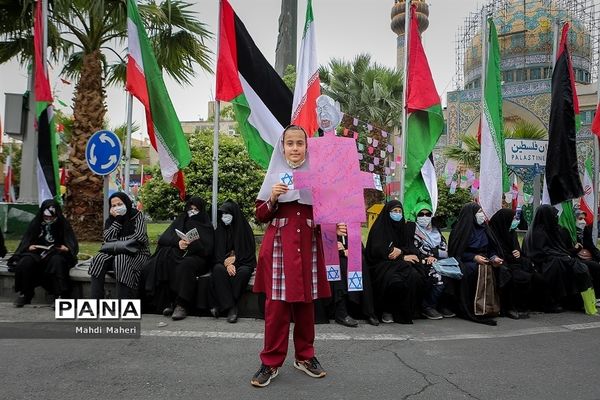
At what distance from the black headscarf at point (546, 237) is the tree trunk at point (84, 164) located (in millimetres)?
8208

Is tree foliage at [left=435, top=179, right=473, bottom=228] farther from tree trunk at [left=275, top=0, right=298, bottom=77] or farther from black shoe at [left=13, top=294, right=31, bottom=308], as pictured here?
black shoe at [left=13, top=294, right=31, bottom=308]

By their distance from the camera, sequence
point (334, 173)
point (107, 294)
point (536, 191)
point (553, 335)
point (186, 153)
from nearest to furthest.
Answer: point (334, 173), point (553, 335), point (107, 294), point (186, 153), point (536, 191)

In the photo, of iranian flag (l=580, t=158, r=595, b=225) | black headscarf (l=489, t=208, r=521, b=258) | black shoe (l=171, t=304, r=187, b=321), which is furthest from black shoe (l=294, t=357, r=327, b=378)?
iranian flag (l=580, t=158, r=595, b=225)

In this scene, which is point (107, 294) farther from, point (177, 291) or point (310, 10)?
point (310, 10)

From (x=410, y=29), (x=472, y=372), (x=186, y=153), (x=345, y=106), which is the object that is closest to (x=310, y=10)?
(x=410, y=29)

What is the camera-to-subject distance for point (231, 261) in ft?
17.8

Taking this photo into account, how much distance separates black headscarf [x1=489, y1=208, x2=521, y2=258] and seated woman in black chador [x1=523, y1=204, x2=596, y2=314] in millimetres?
380

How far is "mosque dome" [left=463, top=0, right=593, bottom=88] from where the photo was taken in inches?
1314

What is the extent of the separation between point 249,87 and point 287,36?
26352 millimetres

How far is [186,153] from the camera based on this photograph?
6500 mm

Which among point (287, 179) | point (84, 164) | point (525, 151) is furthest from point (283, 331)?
point (84, 164)

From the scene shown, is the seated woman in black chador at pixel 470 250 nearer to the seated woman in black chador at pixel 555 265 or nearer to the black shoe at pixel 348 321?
the seated woman in black chador at pixel 555 265

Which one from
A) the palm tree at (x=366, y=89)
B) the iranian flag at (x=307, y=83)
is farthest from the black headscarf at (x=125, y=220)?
the palm tree at (x=366, y=89)

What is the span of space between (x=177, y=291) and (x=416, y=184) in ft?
13.3
